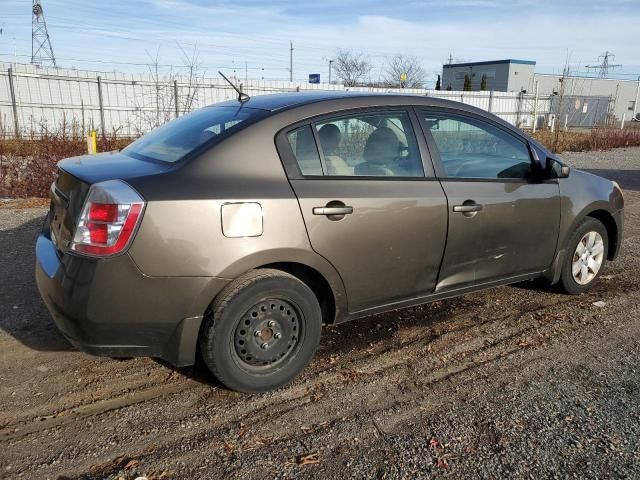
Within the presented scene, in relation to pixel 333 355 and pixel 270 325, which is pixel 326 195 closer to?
pixel 270 325

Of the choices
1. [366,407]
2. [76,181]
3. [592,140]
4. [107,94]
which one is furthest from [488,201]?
[107,94]

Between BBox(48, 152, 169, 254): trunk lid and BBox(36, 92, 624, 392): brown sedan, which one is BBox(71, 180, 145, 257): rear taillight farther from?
BBox(48, 152, 169, 254): trunk lid

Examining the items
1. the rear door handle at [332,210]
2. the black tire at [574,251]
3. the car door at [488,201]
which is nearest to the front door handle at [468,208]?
the car door at [488,201]

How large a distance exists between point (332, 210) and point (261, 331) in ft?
2.69

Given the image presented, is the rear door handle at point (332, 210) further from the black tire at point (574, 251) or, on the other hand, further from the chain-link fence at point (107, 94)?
the chain-link fence at point (107, 94)

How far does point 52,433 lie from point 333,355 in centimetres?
175

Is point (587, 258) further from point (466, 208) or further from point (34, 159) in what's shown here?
point (34, 159)

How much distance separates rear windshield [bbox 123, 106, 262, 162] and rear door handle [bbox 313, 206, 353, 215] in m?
0.69

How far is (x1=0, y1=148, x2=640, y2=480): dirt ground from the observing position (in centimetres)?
253

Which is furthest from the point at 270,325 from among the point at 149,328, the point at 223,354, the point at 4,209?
the point at 4,209

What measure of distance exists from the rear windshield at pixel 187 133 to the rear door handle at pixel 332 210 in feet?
2.27

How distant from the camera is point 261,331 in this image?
3.09 m

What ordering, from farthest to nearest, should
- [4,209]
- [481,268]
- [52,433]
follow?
1. [4,209]
2. [481,268]
3. [52,433]

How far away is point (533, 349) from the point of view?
3760 mm
